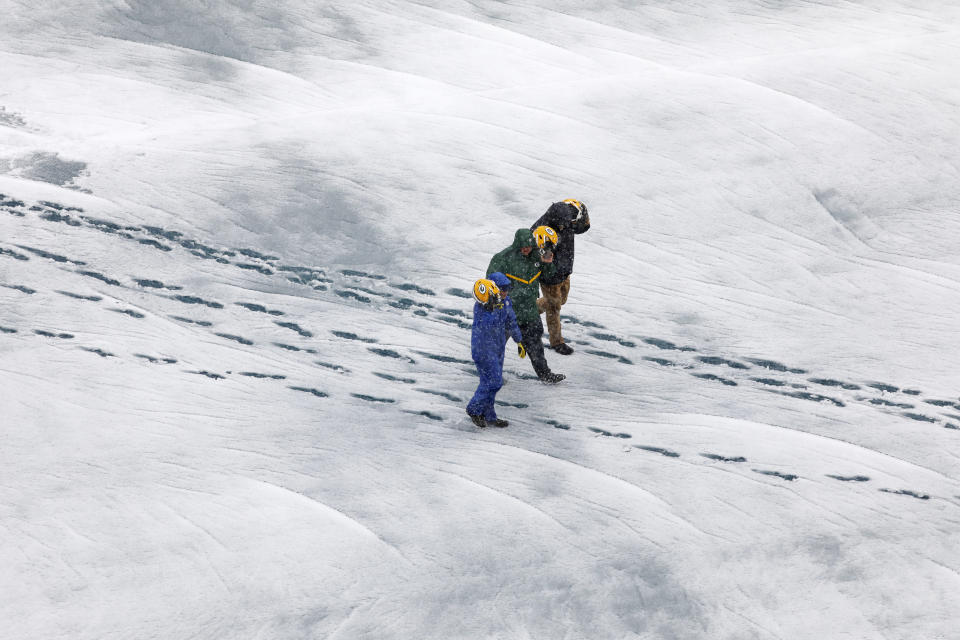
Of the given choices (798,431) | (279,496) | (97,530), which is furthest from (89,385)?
(798,431)

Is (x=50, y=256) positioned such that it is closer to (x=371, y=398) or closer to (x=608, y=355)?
(x=371, y=398)

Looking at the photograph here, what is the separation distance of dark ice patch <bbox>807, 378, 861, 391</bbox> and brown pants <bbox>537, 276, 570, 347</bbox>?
238 cm

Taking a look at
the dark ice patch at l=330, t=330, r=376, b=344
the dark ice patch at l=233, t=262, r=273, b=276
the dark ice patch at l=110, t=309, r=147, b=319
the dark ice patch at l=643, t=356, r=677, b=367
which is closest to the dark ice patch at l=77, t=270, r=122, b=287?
the dark ice patch at l=110, t=309, r=147, b=319

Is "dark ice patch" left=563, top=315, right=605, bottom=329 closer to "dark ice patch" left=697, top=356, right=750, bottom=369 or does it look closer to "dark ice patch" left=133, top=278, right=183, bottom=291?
"dark ice patch" left=697, top=356, right=750, bottom=369

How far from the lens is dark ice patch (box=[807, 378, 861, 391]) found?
729cm

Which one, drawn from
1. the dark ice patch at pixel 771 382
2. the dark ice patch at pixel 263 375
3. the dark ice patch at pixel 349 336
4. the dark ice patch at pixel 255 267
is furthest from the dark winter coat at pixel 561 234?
the dark ice patch at pixel 255 267

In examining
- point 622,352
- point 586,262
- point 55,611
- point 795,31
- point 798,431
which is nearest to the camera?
point 55,611

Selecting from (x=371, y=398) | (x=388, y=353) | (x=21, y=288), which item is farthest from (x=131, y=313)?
(x=371, y=398)

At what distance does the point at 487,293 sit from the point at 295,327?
2.70 meters

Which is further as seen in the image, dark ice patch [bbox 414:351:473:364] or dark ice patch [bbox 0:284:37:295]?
dark ice patch [bbox 0:284:37:295]

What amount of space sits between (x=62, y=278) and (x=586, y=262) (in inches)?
212

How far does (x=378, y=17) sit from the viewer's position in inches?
505

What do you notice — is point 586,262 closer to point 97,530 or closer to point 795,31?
point 97,530

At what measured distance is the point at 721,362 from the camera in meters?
7.64
